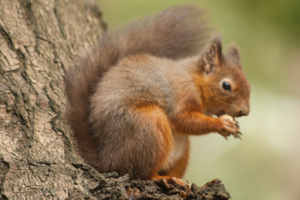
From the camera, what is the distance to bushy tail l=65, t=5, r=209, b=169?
2.14 m

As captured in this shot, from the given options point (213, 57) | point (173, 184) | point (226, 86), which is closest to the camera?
point (173, 184)

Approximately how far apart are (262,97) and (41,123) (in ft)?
13.1

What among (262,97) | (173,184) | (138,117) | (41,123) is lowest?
(173,184)

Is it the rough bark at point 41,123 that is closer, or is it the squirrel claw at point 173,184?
the rough bark at point 41,123

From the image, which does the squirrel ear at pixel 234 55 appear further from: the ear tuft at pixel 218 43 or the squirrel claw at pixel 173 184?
the squirrel claw at pixel 173 184

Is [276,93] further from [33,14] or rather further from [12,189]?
[12,189]

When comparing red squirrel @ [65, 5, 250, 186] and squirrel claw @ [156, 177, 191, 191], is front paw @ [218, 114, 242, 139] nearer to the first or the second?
red squirrel @ [65, 5, 250, 186]

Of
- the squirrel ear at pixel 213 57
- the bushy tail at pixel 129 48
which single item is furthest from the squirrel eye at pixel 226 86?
the bushy tail at pixel 129 48

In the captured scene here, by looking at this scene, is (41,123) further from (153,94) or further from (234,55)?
(234,55)

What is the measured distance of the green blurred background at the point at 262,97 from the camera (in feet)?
14.9

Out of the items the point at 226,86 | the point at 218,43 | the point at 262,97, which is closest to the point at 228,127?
the point at 226,86

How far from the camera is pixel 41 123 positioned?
6.59ft

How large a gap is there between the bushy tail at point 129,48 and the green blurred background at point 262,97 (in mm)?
1640

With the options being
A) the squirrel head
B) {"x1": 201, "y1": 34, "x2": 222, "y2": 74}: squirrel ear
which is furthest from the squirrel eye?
{"x1": 201, "y1": 34, "x2": 222, "y2": 74}: squirrel ear
